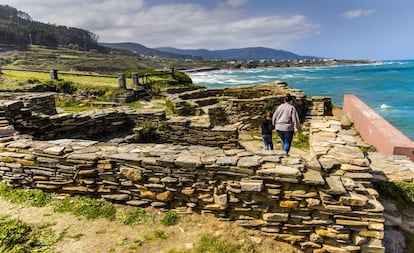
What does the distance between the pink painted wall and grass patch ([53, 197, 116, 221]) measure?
7025mm

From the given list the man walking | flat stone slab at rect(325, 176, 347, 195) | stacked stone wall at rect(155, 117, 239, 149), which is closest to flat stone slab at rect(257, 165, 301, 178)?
flat stone slab at rect(325, 176, 347, 195)

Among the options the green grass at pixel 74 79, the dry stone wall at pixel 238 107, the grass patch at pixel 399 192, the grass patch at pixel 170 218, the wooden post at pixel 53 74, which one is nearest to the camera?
the grass patch at pixel 170 218

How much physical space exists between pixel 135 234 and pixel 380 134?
7.81m

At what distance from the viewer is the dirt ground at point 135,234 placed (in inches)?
145

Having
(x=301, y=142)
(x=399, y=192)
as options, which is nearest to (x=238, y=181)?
(x=399, y=192)

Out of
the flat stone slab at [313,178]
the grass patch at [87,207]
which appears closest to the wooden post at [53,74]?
the grass patch at [87,207]

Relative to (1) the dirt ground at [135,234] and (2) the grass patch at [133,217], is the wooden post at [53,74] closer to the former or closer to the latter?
(1) the dirt ground at [135,234]

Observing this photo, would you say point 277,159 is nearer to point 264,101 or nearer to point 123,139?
point 123,139

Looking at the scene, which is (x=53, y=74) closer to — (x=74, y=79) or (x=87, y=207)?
(x=74, y=79)

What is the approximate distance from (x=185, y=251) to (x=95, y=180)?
2.02 metres

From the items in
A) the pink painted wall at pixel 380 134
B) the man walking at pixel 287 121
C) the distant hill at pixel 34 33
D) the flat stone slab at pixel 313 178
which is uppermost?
the distant hill at pixel 34 33

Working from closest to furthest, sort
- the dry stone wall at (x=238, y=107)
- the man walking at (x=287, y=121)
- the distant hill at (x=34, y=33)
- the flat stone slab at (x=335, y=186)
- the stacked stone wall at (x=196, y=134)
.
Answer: the flat stone slab at (x=335, y=186) < the man walking at (x=287, y=121) < the stacked stone wall at (x=196, y=134) < the dry stone wall at (x=238, y=107) < the distant hill at (x=34, y=33)

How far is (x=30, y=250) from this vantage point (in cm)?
352

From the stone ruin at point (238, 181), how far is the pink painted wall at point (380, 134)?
→ 8.79 ft
